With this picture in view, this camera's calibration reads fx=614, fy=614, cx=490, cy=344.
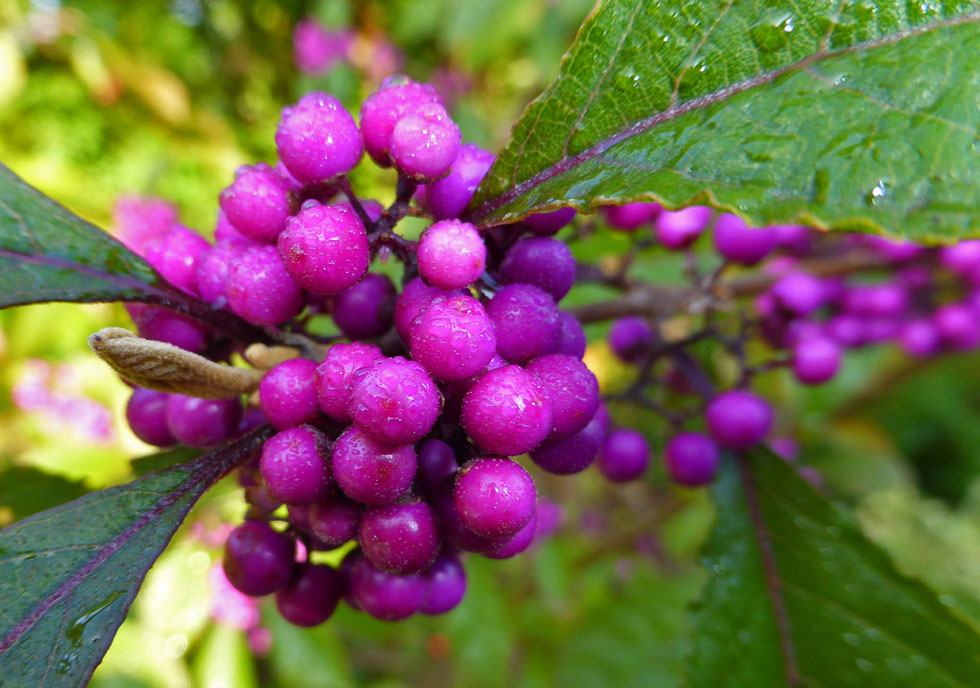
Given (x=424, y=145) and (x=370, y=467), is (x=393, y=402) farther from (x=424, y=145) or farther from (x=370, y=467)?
(x=424, y=145)

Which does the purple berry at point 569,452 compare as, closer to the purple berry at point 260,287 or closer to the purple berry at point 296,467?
the purple berry at point 296,467

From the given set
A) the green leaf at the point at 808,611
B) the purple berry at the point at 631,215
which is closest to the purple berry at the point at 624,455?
the green leaf at the point at 808,611

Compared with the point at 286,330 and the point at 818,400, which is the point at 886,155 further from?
the point at 818,400

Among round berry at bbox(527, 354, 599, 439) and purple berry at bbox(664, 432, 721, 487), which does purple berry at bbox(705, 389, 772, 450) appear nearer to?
purple berry at bbox(664, 432, 721, 487)

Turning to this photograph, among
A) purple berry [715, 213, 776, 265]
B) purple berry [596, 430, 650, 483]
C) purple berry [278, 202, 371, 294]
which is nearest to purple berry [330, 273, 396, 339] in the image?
purple berry [278, 202, 371, 294]

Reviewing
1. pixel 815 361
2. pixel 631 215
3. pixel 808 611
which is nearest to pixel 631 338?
pixel 631 215

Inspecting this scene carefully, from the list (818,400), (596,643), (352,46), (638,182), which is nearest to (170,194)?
(352,46)

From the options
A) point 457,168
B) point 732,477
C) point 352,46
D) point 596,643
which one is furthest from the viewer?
point 352,46
